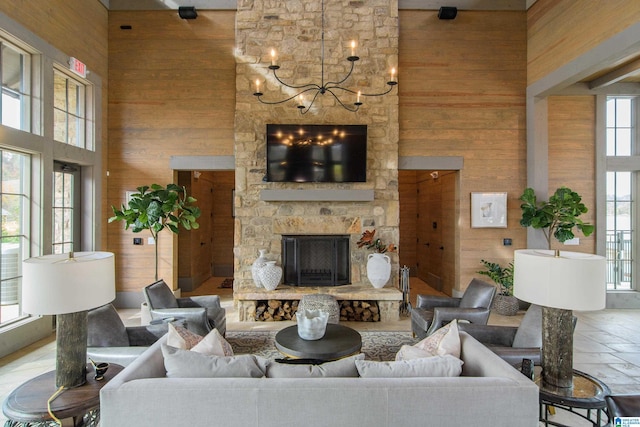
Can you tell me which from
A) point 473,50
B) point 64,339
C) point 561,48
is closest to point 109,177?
point 64,339

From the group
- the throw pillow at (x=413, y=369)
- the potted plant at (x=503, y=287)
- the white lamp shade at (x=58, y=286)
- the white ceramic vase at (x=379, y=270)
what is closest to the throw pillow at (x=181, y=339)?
the white lamp shade at (x=58, y=286)

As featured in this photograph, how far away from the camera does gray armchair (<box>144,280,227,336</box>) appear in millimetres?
3596

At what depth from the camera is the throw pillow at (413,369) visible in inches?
74.1

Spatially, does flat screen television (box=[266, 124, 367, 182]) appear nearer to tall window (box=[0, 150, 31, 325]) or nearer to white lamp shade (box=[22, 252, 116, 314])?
tall window (box=[0, 150, 31, 325])

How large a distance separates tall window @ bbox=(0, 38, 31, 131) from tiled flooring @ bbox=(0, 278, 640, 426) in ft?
8.51

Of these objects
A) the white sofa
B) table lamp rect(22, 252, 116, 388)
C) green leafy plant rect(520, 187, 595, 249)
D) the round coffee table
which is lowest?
the round coffee table

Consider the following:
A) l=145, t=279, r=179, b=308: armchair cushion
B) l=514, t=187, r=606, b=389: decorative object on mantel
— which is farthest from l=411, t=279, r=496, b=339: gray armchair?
l=145, t=279, r=179, b=308: armchair cushion

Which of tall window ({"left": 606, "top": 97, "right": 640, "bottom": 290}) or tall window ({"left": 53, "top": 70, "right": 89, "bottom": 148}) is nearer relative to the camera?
tall window ({"left": 53, "top": 70, "right": 89, "bottom": 148})

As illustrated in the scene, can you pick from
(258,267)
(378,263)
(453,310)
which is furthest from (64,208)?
(453,310)

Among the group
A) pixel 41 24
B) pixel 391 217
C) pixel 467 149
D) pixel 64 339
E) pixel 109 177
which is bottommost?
pixel 64 339

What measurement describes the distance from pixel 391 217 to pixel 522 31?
3728mm

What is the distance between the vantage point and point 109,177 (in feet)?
19.4

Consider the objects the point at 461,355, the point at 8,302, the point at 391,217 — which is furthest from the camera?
the point at 391,217

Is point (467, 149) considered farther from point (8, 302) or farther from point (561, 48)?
point (8, 302)
